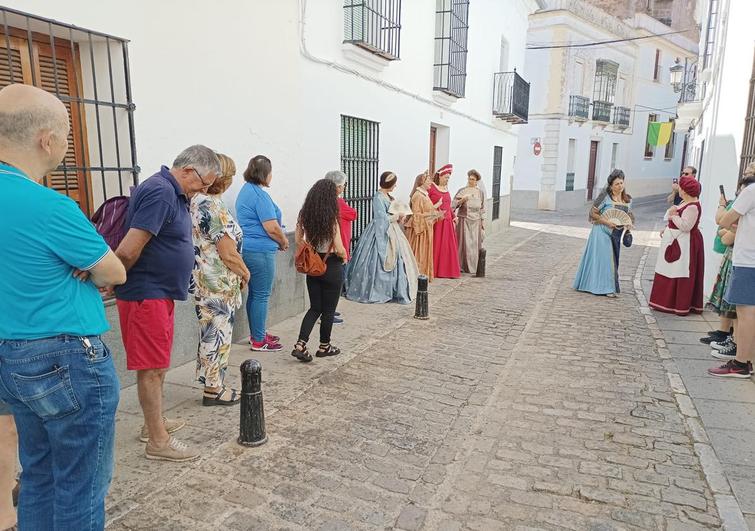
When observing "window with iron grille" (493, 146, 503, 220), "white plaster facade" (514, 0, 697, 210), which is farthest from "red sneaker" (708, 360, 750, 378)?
"white plaster facade" (514, 0, 697, 210)

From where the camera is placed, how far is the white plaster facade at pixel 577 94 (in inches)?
901

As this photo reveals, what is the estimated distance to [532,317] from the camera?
22.5 ft

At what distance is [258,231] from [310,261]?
0.65 metres

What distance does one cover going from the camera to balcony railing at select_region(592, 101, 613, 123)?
2505 centimetres

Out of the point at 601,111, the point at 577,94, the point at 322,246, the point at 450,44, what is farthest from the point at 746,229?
the point at 601,111

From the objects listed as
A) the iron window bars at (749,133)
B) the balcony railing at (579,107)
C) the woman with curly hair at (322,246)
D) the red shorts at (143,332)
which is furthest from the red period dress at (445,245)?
the balcony railing at (579,107)

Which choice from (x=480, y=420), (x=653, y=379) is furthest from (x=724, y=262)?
(x=480, y=420)

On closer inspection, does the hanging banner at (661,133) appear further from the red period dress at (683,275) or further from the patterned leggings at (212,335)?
the patterned leggings at (212,335)

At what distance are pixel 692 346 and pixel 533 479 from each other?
3490mm

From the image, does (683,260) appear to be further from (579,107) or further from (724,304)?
(579,107)

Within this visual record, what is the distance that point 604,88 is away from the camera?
26125mm

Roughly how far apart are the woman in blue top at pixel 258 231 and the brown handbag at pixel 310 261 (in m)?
0.39

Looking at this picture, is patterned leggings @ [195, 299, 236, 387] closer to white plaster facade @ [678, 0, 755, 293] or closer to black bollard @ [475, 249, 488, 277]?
black bollard @ [475, 249, 488, 277]

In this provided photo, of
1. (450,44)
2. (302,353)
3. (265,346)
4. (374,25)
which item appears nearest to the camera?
(302,353)
